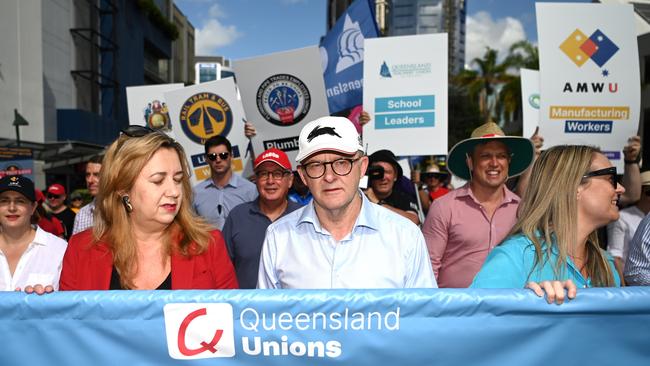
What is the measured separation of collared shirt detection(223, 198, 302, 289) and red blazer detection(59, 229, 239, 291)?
1.31 m

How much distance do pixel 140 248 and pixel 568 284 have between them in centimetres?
183

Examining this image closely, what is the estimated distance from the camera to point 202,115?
21.0 feet

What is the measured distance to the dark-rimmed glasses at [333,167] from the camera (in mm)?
2227

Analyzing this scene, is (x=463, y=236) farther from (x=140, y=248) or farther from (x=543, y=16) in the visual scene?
(x=543, y=16)

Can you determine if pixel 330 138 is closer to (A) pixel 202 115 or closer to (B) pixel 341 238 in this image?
(B) pixel 341 238

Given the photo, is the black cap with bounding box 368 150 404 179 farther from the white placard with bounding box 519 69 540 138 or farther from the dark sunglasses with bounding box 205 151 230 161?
the white placard with bounding box 519 69 540 138

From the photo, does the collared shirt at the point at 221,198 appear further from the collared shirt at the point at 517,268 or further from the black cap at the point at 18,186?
the collared shirt at the point at 517,268

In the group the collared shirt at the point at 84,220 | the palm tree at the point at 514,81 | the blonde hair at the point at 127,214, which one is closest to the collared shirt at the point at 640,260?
the blonde hair at the point at 127,214

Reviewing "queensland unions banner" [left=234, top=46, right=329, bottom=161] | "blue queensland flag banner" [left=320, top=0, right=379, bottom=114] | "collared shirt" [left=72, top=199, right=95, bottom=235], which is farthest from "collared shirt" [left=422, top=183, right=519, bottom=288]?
"blue queensland flag banner" [left=320, top=0, right=379, bottom=114]

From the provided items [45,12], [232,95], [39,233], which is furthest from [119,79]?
[39,233]

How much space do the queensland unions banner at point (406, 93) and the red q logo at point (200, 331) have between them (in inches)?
154

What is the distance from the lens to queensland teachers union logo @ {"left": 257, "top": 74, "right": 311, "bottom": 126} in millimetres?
5723

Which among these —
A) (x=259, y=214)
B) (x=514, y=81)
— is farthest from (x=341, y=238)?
(x=514, y=81)

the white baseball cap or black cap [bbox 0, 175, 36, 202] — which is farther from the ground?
the white baseball cap
